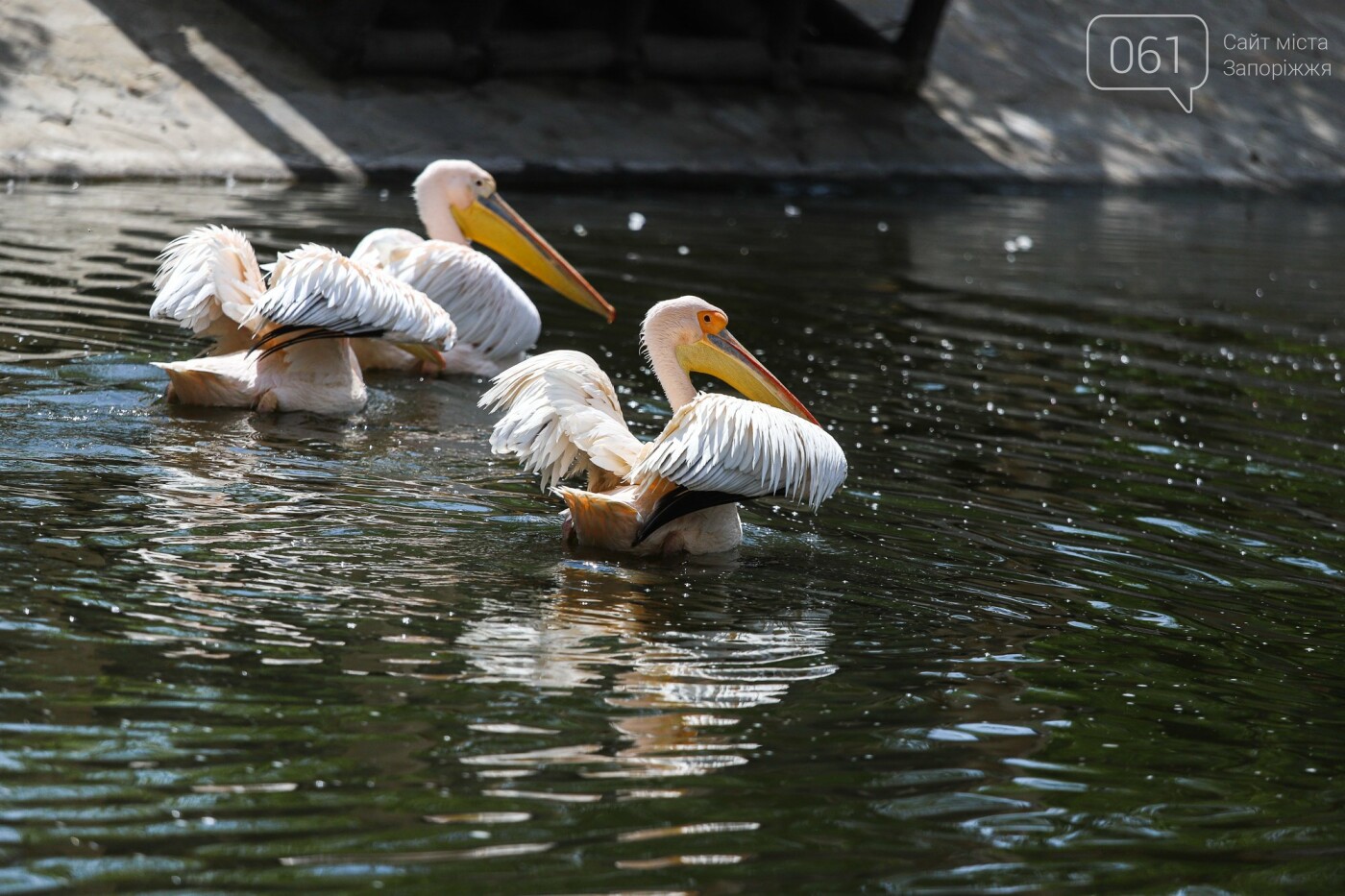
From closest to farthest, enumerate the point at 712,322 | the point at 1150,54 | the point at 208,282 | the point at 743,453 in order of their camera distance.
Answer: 1. the point at 743,453
2. the point at 712,322
3. the point at 208,282
4. the point at 1150,54

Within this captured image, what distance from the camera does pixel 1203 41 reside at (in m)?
19.4

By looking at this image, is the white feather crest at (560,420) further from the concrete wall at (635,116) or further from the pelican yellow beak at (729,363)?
the concrete wall at (635,116)

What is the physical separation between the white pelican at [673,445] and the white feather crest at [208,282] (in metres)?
1.39

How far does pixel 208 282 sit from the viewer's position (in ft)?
18.2

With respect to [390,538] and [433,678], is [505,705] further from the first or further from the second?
[390,538]

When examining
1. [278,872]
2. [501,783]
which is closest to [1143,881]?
[501,783]

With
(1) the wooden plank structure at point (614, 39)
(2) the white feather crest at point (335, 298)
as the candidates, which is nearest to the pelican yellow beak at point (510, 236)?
(2) the white feather crest at point (335, 298)

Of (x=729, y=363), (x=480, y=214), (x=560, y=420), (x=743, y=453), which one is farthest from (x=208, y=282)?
(x=743, y=453)

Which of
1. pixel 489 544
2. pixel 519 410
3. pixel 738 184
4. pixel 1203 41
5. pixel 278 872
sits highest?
pixel 1203 41

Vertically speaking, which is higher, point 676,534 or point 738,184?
point 738,184

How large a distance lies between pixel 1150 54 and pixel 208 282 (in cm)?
1552

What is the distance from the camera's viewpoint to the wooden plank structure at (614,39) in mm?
13227

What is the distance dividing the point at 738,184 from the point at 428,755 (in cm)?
1162

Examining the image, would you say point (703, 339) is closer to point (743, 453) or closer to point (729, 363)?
point (729, 363)
